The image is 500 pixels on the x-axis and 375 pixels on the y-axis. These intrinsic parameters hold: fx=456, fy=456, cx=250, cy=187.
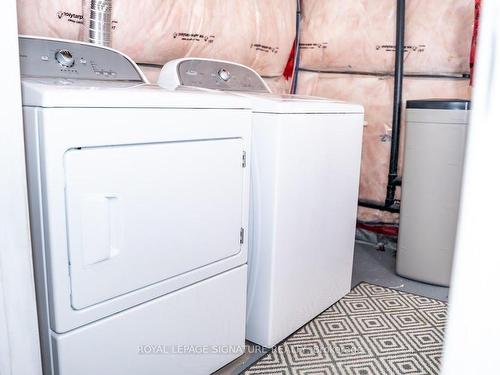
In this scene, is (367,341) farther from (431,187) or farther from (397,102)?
(397,102)

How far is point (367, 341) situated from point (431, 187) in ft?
3.00

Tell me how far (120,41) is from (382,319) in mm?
1615

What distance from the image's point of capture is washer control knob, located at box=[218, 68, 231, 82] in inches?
80.6

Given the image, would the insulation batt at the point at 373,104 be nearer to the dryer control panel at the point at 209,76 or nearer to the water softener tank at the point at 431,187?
the water softener tank at the point at 431,187

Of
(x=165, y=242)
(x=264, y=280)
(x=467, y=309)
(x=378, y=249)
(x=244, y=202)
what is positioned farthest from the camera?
(x=378, y=249)

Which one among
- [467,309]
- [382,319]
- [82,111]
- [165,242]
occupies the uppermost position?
[82,111]

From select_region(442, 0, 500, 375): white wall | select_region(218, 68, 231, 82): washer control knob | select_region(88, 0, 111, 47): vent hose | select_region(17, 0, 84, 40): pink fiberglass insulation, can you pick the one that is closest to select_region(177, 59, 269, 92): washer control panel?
select_region(218, 68, 231, 82): washer control knob

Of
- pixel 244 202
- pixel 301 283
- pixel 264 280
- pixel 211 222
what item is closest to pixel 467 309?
pixel 211 222

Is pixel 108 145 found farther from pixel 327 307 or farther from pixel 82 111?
pixel 327 307

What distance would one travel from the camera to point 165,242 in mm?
1280

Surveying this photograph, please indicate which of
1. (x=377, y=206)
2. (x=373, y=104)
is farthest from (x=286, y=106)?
(x=377, y=206)

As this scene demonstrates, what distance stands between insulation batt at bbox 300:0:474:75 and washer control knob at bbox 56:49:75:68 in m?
1.84

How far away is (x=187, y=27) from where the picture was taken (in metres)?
2.11

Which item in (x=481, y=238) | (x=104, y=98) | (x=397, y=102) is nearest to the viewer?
(x=481, y=238)
